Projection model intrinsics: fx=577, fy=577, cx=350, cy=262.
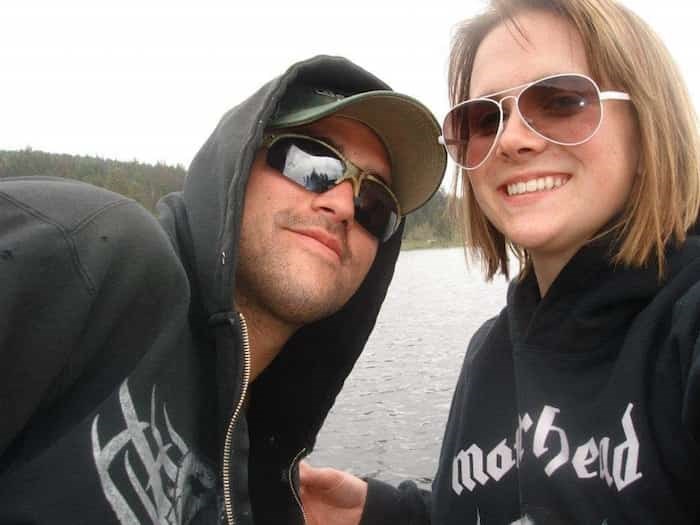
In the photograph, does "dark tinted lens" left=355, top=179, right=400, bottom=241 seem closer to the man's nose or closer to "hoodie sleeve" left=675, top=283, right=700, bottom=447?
the man's nose

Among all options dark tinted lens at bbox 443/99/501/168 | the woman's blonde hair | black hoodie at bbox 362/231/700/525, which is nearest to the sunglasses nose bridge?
dark tinted lens at bbox 443/99/501/168

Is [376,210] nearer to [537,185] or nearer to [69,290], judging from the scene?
[537,185]

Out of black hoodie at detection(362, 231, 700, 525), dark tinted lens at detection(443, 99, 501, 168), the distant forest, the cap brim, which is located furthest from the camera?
the distant forest

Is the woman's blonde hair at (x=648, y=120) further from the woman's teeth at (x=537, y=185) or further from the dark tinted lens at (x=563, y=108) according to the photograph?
the woman's teeth at (x=537, y=185)

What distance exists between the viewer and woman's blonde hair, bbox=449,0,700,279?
5.87ft

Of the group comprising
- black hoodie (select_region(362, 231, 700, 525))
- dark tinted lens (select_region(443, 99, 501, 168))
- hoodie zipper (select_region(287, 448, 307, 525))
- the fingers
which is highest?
dark tinted lens (select_region(443, 99, 501, 168))

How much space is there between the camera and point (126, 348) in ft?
5.01

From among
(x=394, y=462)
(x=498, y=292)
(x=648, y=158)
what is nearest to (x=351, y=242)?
(x=648, y=158)

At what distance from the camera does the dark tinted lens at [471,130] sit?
2152mm

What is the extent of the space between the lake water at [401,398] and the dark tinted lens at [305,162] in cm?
97

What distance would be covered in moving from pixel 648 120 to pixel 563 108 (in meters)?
0.26

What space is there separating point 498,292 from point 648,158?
25.7 meters

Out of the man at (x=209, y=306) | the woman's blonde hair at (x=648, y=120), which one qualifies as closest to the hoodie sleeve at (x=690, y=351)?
the woman's blonde hair at (x=648, y=120)

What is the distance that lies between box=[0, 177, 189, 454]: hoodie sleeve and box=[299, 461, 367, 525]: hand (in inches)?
73.2
